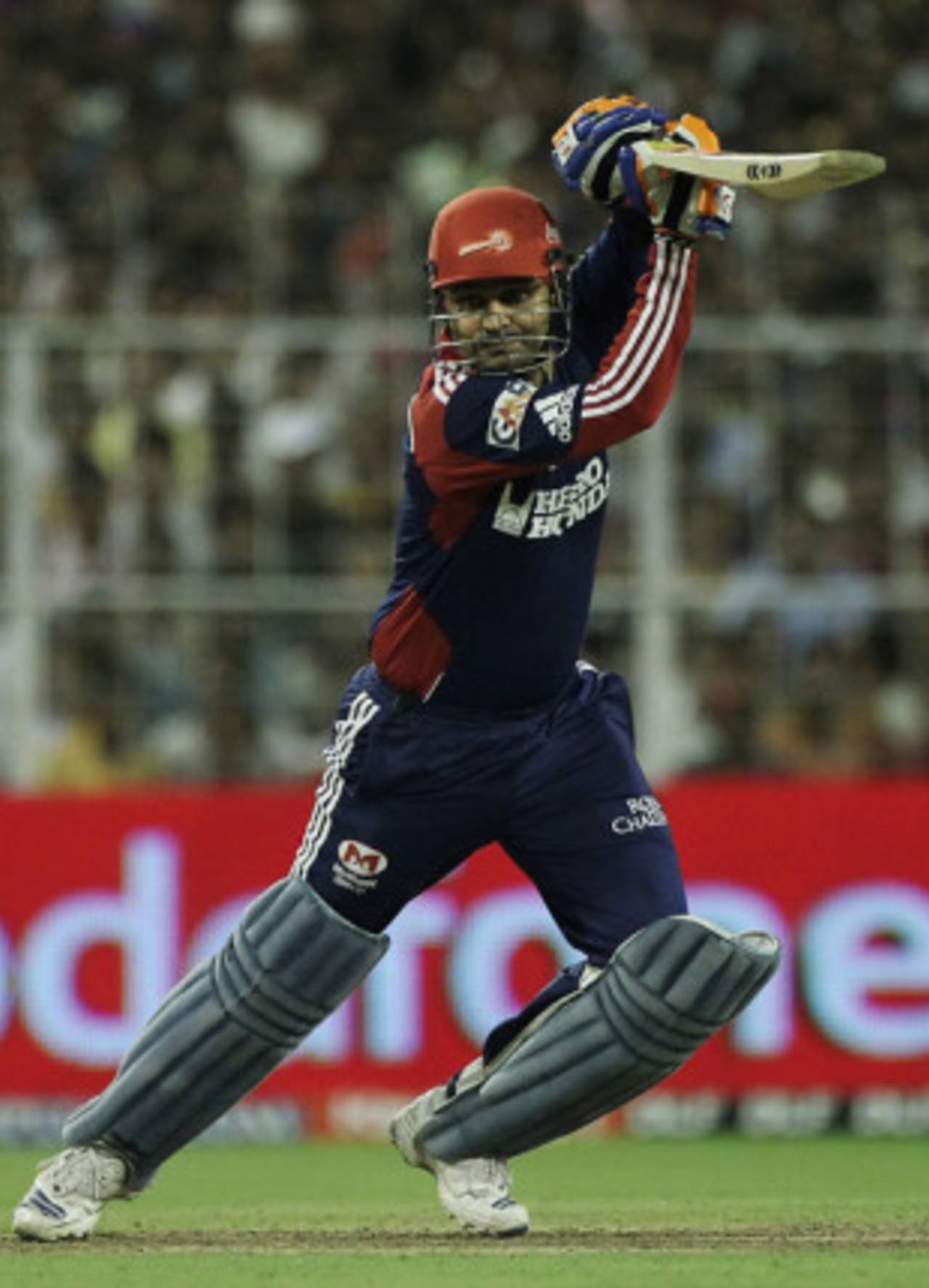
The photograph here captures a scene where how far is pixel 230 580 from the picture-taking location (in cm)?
1109

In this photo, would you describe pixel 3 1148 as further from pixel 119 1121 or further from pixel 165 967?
pixel 119 1121

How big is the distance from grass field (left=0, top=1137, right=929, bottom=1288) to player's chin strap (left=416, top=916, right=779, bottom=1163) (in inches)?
9.6

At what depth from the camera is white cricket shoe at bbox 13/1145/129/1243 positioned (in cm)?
682

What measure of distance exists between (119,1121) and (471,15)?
10796 mm

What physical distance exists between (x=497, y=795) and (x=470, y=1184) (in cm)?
88

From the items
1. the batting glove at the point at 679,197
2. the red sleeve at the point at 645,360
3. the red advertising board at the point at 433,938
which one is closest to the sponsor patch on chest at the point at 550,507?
the red sleeve at the point at 645,360

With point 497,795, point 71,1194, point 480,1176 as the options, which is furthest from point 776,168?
point 71,1194

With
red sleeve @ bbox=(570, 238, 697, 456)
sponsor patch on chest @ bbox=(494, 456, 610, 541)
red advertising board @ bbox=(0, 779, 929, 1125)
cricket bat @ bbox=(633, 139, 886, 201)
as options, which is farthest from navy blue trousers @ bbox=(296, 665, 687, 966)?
red advertising board @ bbox=(0, 779, 929, 1125)

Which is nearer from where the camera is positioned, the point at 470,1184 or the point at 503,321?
the point at 503,321

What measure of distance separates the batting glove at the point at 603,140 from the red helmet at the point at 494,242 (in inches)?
4.4

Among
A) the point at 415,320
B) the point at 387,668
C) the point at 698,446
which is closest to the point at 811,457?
the point at 698,446

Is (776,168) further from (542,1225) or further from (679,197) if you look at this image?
(542,1225)

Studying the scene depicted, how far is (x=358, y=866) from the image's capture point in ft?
22.3

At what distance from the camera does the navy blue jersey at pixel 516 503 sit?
6.48 meters
